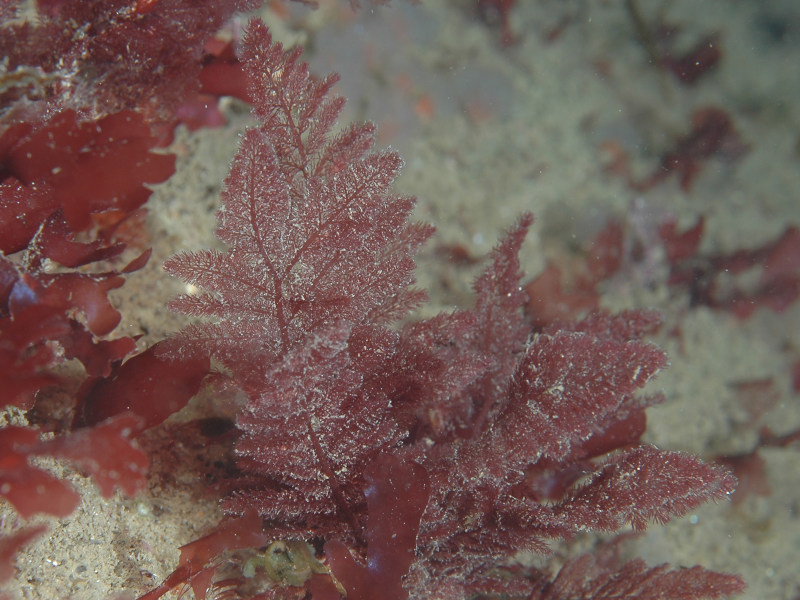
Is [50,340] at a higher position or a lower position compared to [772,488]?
lower

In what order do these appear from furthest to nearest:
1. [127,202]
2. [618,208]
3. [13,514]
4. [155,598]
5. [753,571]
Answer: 1. [618,208]
2. [753,571]
3. [127,202]
4. [155,598]
5. [13,514]

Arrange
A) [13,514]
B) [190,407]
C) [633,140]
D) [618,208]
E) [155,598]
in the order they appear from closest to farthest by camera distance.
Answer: [13,514]
[155,598]
[190,407]
[618,208]
[633,140]

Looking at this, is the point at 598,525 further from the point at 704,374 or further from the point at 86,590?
the point at 704,374

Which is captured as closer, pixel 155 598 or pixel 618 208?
pixel 155 598

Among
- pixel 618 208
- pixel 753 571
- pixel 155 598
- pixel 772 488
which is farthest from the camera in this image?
pixel 618 208

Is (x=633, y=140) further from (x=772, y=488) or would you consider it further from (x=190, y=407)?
(x=190, y=407)

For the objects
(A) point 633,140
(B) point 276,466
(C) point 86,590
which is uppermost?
(A) point 633,140

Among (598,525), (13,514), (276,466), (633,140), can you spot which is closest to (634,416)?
(598,525)

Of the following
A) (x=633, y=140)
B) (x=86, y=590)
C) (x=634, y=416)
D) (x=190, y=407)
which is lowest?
(x=86, y=590)

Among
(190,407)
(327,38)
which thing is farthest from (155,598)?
(327,38)
